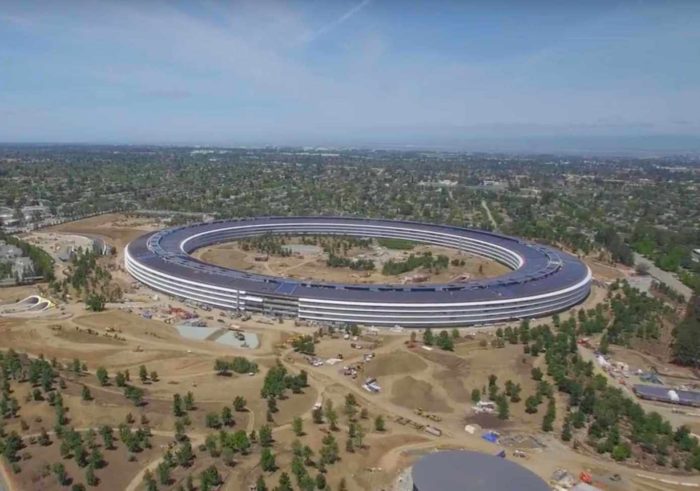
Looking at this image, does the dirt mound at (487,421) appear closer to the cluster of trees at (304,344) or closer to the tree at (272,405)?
the tree at (272,405)

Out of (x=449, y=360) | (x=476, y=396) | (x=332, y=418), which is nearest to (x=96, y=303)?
(x=332, y=418)

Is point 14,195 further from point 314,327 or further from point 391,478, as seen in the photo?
point 391,478

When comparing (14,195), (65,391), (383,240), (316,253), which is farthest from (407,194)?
(65,391)

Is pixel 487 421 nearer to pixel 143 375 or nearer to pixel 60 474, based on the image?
pixel 143 375

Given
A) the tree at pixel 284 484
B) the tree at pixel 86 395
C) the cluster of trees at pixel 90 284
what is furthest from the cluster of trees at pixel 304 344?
the cluster of trees at pixel 90 284

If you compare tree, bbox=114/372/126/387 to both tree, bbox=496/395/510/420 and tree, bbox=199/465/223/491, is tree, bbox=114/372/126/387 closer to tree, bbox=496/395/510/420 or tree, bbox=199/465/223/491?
tree, bbox=199/465/223/491

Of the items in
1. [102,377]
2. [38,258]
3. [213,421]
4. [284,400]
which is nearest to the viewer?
[213,421]
